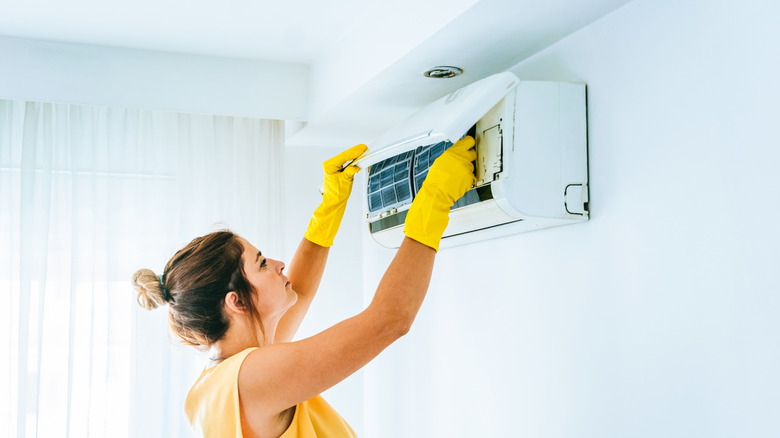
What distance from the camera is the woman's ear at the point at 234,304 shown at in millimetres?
1554

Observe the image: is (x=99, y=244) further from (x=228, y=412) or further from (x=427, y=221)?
(x=427, y=221)

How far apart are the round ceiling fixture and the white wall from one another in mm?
185

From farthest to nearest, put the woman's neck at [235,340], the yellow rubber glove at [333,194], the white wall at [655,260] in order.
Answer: the yellow rubber glove at [333,194]
the woman's neck at [235,340]
the white wall at [655,260]

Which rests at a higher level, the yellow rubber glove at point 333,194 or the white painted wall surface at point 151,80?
the white painted wall surface at point 151,80

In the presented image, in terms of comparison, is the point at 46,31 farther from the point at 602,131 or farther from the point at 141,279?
the point at 602,131

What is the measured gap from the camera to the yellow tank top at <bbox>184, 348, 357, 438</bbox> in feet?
4.66

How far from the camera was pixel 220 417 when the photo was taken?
1.43 meters

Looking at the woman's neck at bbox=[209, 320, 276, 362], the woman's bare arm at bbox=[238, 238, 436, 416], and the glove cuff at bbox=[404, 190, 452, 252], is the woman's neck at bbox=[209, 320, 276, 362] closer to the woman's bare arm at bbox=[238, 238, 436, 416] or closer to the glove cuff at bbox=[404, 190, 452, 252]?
the woman's bare arm at bbox=[238, 238, 436, 416]

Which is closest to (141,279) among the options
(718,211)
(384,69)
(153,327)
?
(384,69)

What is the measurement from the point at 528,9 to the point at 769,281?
0.74m

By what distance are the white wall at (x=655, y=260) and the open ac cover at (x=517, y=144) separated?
5 centimetres

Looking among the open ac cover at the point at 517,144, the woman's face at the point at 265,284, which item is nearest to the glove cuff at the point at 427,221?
the open ac cover at the point at 517,144

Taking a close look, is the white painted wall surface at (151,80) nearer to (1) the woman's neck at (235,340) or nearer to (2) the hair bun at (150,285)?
(2) the hair bun at (150,285)

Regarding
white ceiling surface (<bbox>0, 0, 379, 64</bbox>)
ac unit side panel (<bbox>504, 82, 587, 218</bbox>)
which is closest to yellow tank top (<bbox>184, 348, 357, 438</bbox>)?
ac unit side panel (<bbox>504, 82, 587, 218</bbox>)
